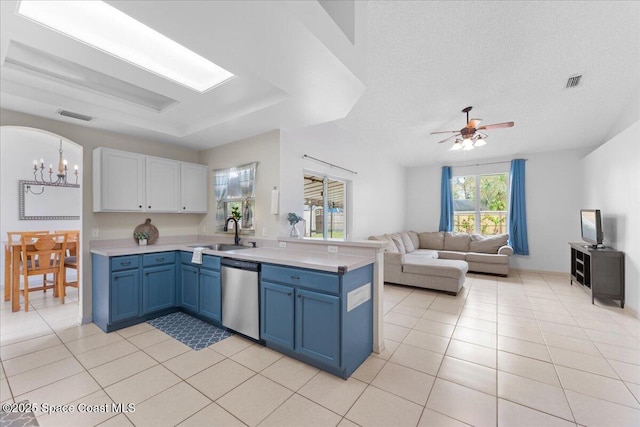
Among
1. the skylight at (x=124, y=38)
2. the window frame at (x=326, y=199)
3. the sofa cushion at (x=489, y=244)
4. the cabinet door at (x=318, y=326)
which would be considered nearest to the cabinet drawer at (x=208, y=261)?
the cabinet door at (x=318, y=326)

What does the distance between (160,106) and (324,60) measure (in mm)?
2250

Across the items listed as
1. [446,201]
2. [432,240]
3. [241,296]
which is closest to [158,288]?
[241,296]

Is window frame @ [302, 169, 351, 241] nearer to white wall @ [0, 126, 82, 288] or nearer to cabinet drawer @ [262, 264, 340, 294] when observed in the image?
cabinet drawer @ [262, 264, 340, 294]

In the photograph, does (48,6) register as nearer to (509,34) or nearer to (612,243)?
(509,34)

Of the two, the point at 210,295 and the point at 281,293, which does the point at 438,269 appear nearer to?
the point at 281,293

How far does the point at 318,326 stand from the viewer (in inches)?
87.4

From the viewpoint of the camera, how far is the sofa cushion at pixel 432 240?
6.91 metres

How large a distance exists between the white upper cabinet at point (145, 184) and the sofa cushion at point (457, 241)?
5.86 meters

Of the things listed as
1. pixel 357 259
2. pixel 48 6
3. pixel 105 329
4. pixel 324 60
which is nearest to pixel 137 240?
pixel 105 329

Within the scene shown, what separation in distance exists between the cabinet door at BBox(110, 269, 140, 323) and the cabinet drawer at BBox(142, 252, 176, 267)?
5.6 inches

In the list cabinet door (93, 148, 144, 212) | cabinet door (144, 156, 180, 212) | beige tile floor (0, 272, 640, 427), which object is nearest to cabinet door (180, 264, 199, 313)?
beige tile floor (0, 272, 640, 427)

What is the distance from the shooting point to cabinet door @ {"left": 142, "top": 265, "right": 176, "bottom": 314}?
323cm

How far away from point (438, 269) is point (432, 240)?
2.80m

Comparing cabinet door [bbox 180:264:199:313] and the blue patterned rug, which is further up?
cabinet door [bbox 180:264:199:313]
